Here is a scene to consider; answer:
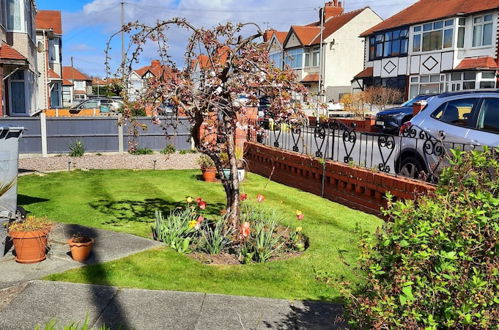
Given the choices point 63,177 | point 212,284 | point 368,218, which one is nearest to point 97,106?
point 63,177

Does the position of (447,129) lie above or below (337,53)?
below

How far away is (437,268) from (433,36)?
39.3 meters

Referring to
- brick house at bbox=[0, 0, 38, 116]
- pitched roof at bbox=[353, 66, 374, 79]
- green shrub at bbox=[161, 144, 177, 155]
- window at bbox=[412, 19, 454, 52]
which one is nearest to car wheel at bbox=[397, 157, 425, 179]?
green shrub at bbox=[161, 144, 177, 155]

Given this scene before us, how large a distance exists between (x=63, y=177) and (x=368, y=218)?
9370mm

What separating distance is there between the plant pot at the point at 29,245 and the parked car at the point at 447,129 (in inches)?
234

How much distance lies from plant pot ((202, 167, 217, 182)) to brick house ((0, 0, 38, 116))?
10.7 m

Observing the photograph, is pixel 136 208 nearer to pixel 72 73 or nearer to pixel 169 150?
pixel 169 150

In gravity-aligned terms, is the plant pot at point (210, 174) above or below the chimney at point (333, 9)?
below

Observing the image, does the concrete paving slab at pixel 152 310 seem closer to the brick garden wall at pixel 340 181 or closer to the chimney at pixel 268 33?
the chimney at pixel 268 33

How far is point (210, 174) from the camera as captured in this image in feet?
44.4

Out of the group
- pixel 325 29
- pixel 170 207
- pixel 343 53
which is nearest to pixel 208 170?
pixel 170 207

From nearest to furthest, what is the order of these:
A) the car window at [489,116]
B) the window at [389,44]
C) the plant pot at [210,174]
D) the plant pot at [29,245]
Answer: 1. the plant pot at [29,245]
2. the car window at [489,116]
3. the plant pot at [210,174]
4. the window at [389,44]

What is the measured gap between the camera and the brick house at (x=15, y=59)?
68.3 ft

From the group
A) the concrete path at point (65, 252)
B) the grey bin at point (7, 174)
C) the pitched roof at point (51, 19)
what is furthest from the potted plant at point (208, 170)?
the pitched roof at point (51, 19)
